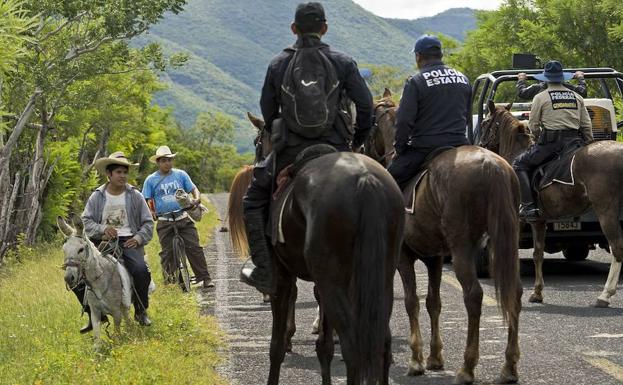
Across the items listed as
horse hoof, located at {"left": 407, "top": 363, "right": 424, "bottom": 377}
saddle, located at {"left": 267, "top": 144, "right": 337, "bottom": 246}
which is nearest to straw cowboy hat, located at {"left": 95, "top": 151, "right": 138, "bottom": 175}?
horse hoof, located at {"left": 407, "top": 363, "right": 424, "bottom": 377}

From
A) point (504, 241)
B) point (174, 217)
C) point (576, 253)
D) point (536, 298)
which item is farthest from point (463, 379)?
point (576, 253)

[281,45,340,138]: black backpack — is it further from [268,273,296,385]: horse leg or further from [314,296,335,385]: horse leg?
[314,296,335,385]: horse leg

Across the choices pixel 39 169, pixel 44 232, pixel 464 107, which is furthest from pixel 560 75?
pixel 44 232

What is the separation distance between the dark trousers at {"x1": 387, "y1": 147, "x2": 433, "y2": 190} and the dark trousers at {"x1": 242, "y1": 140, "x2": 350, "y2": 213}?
196 cm

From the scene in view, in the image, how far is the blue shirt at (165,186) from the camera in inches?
632

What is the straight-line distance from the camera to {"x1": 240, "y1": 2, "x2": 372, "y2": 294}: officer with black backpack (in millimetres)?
7867

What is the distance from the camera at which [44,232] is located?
1224 inches

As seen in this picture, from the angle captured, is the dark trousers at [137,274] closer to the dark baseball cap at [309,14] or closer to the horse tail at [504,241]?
the horse tail at [504,241]

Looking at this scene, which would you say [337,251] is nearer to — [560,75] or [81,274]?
[81,274]

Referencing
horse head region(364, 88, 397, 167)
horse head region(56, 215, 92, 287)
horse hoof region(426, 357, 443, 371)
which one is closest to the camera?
horse hoof region(426, 357, 443, 371)

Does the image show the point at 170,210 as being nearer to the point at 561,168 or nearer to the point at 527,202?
A: the point at 527,202

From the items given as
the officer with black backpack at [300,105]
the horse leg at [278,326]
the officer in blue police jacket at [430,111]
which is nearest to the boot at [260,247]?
the officer with black backpack at [300,105]

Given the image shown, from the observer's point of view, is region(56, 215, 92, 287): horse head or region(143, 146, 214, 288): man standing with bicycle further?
region(143, 146, 214, 288): man standing with bicycle

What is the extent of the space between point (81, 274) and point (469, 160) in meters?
3.60
